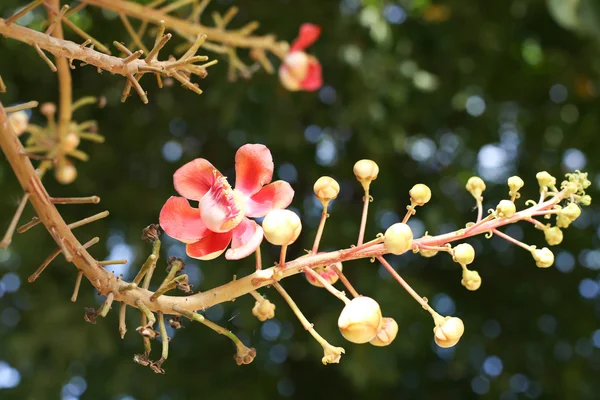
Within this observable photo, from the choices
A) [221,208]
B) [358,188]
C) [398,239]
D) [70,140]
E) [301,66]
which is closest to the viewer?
[398,239]

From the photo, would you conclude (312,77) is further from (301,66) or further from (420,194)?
(420,194)

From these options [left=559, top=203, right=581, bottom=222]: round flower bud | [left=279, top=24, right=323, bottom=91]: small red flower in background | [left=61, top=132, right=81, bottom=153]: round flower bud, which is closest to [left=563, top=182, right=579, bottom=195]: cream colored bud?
[left=559, top=203, right=581, bottom=222]: round flower bud

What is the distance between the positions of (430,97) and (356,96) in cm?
27

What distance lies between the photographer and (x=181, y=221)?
703 mm

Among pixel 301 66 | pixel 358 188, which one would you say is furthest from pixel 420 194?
pixel 358 188

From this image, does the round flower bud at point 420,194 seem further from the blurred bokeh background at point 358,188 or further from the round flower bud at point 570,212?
the blurred bokeh background at point 358,188

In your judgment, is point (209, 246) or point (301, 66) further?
point (301, 66)

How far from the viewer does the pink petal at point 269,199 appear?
71 cm

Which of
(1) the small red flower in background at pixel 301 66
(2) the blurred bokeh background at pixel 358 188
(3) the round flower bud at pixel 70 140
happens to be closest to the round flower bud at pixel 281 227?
(3) the round flower bud at pixel 70 140

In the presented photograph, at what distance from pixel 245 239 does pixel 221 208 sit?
0.04 meters

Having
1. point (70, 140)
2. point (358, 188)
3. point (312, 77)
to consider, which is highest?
point (70, 140)

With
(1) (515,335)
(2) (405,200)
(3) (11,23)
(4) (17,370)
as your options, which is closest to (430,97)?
(2) (405,200)

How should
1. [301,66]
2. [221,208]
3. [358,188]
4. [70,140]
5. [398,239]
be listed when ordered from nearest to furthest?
[398,239]
[221,208]
[70,140]
[301,66]
[358,188]

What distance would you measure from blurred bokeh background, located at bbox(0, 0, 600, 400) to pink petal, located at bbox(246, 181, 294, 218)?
3.77ft
